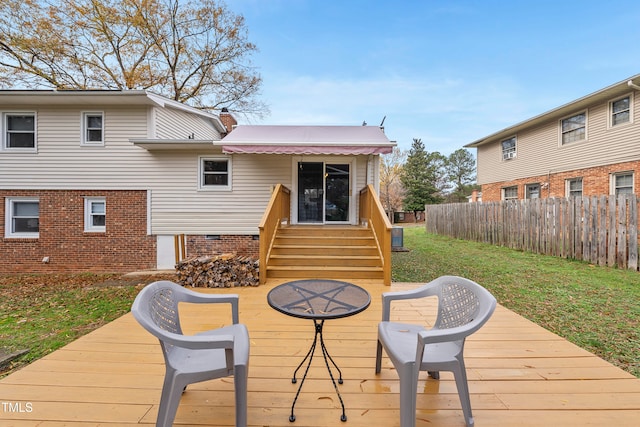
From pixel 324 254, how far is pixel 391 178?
29.1 metres

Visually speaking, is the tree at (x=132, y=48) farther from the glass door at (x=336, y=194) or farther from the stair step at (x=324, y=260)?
the stair step at (x=324, y=260)

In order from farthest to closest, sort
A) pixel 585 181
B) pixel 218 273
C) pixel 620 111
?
pixel 585 181, pixel 620 111, pixel 218 273

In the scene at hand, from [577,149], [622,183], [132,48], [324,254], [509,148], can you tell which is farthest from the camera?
[509,148]

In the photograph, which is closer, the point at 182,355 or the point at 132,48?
the point at 182,355

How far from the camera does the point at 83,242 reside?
29.3 ft

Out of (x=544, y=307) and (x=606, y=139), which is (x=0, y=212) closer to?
(x=544, y=307)

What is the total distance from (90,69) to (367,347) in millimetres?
19126

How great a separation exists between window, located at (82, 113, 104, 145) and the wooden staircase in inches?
276

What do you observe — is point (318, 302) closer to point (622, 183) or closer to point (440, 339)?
point (440, 339)

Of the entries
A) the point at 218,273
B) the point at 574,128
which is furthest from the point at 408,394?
the point at 574,128

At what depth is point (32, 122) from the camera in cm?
900

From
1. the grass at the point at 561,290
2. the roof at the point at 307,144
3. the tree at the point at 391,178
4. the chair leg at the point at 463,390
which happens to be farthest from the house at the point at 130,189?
the tree at the point at 391,178

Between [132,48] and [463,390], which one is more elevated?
[132,48]

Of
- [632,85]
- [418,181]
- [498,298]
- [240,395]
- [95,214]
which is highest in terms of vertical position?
[632,85]
